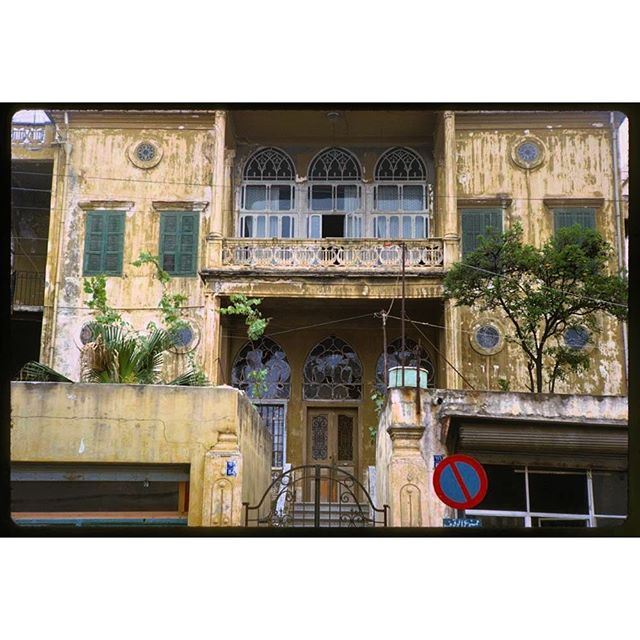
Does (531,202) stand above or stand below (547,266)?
above

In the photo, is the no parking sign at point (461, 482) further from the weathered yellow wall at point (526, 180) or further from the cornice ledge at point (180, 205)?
the cornice ledge at point (180, 205)

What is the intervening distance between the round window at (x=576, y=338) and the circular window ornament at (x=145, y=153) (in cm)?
797

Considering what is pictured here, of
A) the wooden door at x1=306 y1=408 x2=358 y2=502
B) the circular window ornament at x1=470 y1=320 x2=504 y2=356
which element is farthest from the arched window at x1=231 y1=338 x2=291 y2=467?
the circular window ornament at x1=470 y1=320 x2=504 y2=356

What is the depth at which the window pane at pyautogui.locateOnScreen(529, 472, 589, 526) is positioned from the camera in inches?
477

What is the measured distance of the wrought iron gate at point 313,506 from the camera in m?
12.1

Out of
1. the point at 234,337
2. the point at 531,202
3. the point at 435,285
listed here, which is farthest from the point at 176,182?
the point at 531,202

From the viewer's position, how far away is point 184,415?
11.4 meters

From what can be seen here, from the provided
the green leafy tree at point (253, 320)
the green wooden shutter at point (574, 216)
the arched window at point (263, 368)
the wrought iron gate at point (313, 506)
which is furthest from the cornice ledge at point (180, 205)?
the green wooden shutter at point (574, 216)

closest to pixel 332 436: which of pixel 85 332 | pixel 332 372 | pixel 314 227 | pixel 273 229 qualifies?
pixel 332 372

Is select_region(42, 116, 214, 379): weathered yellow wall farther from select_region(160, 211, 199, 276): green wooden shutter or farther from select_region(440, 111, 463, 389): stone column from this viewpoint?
select_region(440, 111, 463, 389): stone column
